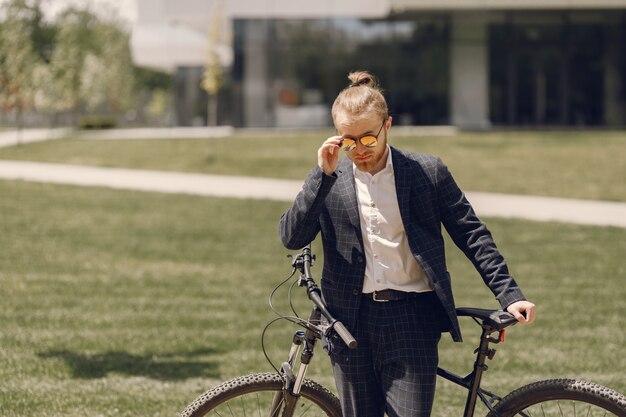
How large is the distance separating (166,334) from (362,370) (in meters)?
5.12

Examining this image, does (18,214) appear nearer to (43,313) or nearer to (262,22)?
(43,313)

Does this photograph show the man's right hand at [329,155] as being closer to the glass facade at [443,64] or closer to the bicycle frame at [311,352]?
the bicycle frame at [311,352]

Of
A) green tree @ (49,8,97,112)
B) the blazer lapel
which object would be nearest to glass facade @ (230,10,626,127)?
green tree @ (49,8,97,112)

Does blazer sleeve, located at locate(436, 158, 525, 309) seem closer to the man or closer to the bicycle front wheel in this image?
the man

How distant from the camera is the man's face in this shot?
378cm

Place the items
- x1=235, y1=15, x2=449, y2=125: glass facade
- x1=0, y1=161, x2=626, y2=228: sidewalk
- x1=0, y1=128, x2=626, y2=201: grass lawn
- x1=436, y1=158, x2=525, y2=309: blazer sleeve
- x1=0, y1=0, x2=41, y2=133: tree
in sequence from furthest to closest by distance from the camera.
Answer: x1=235, y1=15, x2=449, y2=125: glass facade
x1=0, y1=0, x2=41, y2=133: tree
x1=0, y1=128, x2=626, y2=201: grass lawn
x1=0, y1=161, x2=626, y2=228: sidewalk
x1=436, y1=158, x2=525, y2=309: blazer sleeve

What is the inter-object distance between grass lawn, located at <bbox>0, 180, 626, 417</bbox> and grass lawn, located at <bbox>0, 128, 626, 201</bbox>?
5722mm

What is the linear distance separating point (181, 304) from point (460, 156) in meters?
16.4

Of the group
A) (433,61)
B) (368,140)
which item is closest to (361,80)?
(368,140)

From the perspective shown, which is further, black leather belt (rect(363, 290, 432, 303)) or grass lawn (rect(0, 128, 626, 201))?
grass lawn (rect(0, 128, 626, 201))

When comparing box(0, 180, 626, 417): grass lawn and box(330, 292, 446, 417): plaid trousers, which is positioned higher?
box(330, 292, 446, 417): plaid trousers

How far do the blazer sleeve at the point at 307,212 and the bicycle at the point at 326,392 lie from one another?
7 centimetres

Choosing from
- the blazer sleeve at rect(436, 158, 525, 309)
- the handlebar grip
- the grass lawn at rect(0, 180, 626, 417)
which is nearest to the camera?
the handlebar grip

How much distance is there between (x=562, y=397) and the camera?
383cm
